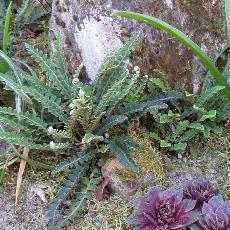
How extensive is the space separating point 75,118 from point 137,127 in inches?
18.0

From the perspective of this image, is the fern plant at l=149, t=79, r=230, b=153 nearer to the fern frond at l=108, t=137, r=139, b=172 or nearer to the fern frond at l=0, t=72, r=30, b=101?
the fern frond at l=108, t=137, r=139, b=172

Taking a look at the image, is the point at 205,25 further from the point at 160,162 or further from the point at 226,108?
the point at 160,162

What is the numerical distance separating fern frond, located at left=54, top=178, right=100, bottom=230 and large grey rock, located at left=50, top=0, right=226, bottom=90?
748 millimetres

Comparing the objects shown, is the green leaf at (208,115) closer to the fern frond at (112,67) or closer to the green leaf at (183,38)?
the green leaf at (183,38)

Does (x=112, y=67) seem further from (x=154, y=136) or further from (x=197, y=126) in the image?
(x=197, y=126)

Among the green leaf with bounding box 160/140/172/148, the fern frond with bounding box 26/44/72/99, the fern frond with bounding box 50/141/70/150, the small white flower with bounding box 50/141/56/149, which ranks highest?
the fern frond with bounding box 26/44/72/99

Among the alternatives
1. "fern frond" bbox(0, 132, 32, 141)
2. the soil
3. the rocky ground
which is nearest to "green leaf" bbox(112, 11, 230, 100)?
the rocky ground

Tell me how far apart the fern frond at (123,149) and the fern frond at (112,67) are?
1.00 feet

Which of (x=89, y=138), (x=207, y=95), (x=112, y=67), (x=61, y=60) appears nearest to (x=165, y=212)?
(x=89, y=138)

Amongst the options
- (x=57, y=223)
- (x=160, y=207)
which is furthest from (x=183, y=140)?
(x=57, y=223)

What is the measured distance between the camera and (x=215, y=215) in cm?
209

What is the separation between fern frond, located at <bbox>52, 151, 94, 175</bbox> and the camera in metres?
2.56

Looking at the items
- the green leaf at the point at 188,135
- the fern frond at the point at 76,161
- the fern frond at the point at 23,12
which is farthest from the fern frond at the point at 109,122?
the fern frond at the point at 23,12

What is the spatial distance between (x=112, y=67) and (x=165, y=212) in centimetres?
92
